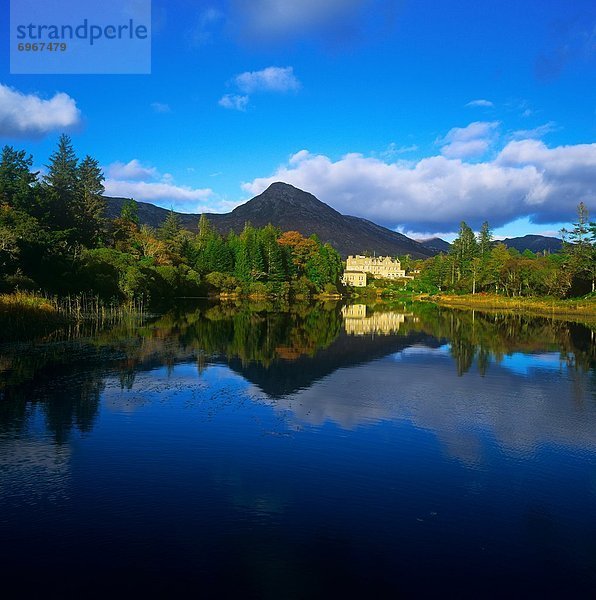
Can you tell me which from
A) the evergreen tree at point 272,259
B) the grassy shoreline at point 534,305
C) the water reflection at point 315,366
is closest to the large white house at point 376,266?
the evergreen tree at point 272,259

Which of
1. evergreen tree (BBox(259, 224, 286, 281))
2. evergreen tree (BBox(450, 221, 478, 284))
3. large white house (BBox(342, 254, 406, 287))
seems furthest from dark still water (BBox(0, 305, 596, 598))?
large white house (BBox(342, 254, 406, 287))

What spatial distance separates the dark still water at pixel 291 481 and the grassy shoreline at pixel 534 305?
39646 mm

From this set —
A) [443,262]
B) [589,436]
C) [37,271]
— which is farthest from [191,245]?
[589,436]

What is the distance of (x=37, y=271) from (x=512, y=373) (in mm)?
31533

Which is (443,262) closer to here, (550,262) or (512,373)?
(550,262)

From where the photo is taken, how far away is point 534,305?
62719 mm

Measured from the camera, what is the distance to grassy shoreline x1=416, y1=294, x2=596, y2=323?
55281 mm

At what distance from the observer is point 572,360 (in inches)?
954

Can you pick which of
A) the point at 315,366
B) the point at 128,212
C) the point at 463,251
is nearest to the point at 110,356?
the point at 315,366

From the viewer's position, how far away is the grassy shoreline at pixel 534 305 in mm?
55281

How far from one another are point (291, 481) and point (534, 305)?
60.8 m

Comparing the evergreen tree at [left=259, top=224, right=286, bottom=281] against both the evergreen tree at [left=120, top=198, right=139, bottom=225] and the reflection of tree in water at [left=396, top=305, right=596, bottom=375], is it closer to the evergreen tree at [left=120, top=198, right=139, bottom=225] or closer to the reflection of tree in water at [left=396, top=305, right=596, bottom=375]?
the evergreen tree at [left=120, top=198, right=139, bottom=225]

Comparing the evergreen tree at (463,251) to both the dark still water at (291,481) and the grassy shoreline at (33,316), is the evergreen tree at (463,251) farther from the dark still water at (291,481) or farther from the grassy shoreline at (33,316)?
the dark still water at (291,481)

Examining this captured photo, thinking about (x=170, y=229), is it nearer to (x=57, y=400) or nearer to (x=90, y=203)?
(x=90, y=203)
